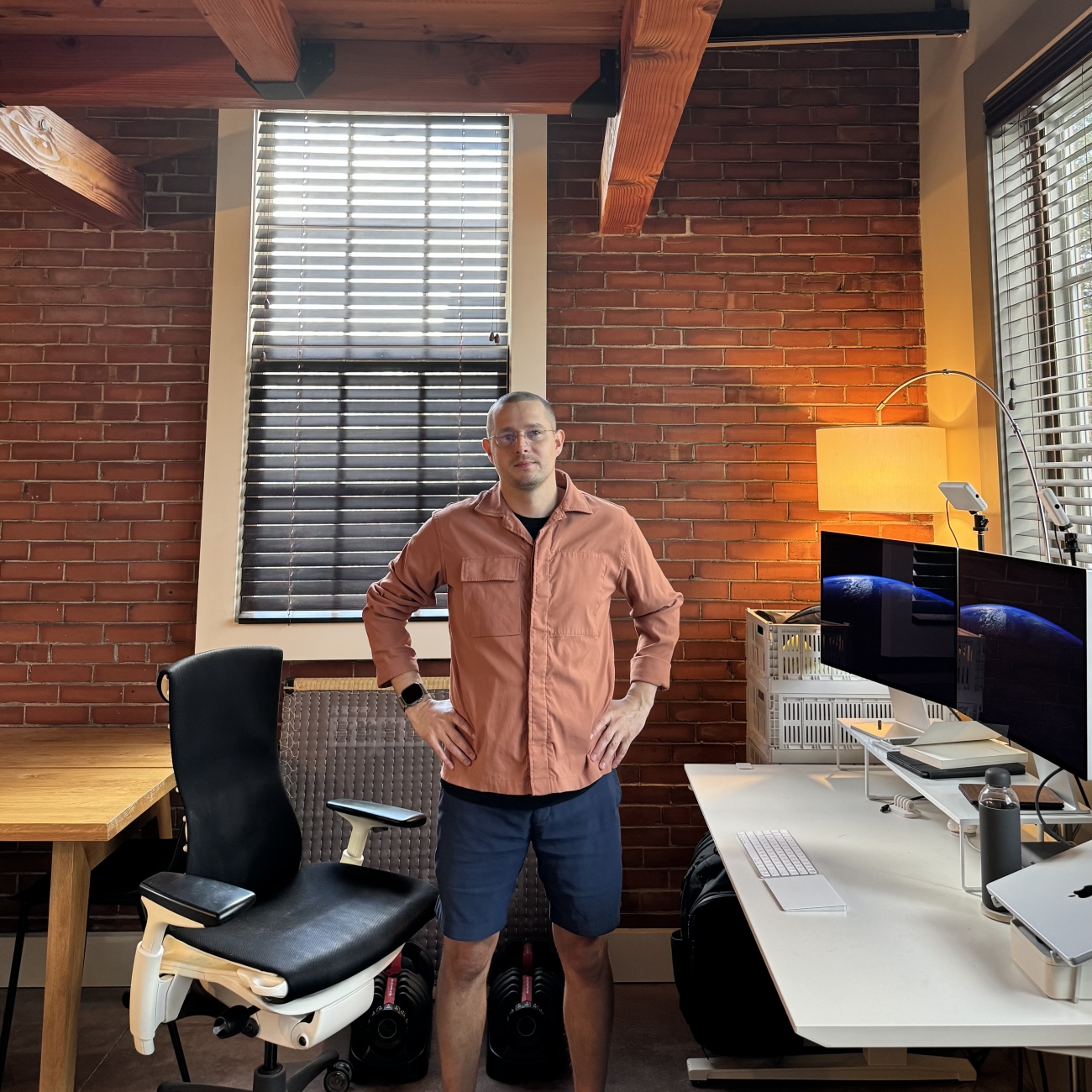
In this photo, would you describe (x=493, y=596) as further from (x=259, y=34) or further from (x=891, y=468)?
(x=259, y=34)

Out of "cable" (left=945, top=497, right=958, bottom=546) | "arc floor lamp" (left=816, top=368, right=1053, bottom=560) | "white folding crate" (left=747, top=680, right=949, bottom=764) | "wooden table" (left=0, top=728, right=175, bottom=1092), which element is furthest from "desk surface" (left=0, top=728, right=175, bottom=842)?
"cable" (left=945, top=497, right=958, bottom=546)

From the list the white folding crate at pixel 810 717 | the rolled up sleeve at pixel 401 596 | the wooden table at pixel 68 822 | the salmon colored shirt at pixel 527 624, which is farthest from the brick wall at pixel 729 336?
the wooden table at pixel 68 822

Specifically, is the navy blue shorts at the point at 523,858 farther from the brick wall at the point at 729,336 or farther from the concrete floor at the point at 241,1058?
the brick wall at the point at 729,336

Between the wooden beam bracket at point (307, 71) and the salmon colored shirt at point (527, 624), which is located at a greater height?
the wooden beam bracket at point (307, 71)

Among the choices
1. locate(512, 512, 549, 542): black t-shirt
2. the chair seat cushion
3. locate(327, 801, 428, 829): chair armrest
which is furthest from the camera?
locate(327, 801, 428, 829): chair armrest

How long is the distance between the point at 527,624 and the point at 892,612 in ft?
3.22

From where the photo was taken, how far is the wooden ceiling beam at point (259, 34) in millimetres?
1833

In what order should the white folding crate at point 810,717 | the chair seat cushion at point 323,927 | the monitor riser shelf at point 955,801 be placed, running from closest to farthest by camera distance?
the monitor riser shelf at point 955,801 < the chair seat cushion at point 323,927 < the white folding crate at point 810,717

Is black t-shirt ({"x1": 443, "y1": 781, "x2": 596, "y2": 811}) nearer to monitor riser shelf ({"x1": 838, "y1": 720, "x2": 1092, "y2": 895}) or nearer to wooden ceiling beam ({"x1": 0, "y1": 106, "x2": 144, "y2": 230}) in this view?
monitor riser shelf ({"x1": 838, "y1": 720, "x2": 1092, "y2": 895})

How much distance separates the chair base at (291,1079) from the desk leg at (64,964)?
26cm

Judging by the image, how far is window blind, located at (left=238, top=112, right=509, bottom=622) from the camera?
9.93 ft

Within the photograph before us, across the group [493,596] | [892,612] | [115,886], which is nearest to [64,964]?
[115,886]

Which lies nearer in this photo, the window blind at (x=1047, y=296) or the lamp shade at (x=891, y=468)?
the window blind at (x=1047, y=296)

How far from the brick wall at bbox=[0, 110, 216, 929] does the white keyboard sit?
2093 millimetres
